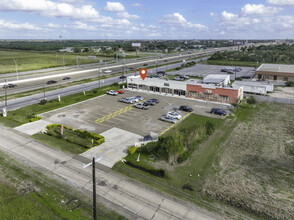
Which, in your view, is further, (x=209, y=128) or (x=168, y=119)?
(x=168, y=119)

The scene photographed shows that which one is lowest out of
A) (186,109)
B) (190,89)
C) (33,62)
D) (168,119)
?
(168,119)

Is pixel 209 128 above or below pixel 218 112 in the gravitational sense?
below

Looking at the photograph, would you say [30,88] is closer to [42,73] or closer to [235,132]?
[42,73]

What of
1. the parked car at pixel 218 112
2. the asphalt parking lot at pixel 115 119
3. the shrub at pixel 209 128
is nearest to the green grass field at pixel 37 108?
the asphalt parking lot at pixel 115 119

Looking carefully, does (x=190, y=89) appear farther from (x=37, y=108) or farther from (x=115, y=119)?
(x=37, y=108)

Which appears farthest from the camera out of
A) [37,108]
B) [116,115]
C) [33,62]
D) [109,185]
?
[33,62]

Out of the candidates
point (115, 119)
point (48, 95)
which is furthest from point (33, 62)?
point (115, 119)

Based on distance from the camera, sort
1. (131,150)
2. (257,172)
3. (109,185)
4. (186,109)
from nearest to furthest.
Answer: (109,185)
(257,172)
(131,150)
(186,109)
